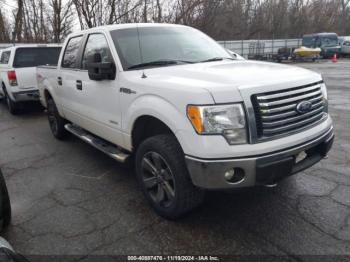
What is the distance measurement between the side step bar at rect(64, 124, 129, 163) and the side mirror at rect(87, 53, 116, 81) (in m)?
0.86

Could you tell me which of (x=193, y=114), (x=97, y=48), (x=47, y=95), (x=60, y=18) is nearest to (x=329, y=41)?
(x=60, y=18)

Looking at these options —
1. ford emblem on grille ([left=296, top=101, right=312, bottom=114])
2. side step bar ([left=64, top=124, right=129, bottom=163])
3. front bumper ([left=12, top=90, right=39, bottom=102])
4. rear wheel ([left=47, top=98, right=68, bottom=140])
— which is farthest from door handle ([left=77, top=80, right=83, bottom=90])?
front bumper ([left=12, top=90, right=39, bottom=102])

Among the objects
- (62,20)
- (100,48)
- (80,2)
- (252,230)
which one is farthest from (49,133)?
(62,20)

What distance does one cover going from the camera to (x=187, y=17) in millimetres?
17062

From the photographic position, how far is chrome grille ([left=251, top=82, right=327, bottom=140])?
2346 millimetres

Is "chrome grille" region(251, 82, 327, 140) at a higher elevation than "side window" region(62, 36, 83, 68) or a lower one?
lower

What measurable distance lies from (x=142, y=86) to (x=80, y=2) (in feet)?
43.4

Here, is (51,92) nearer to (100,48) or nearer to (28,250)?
(100,48)

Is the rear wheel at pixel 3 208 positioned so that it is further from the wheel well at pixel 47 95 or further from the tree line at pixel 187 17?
the tree line at pixel 187 17

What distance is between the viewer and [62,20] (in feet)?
60.9

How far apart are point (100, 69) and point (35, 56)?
5610 mm

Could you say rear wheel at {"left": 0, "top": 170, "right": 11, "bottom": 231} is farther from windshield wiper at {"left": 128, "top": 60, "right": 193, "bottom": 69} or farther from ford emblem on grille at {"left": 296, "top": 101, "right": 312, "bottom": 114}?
ford emblem on grille at {"left": 296, "top": 101, "right": 312, "bottom": 114}

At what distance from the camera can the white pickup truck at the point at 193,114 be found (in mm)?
2293

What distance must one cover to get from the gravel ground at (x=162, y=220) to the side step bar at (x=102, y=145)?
42cm
